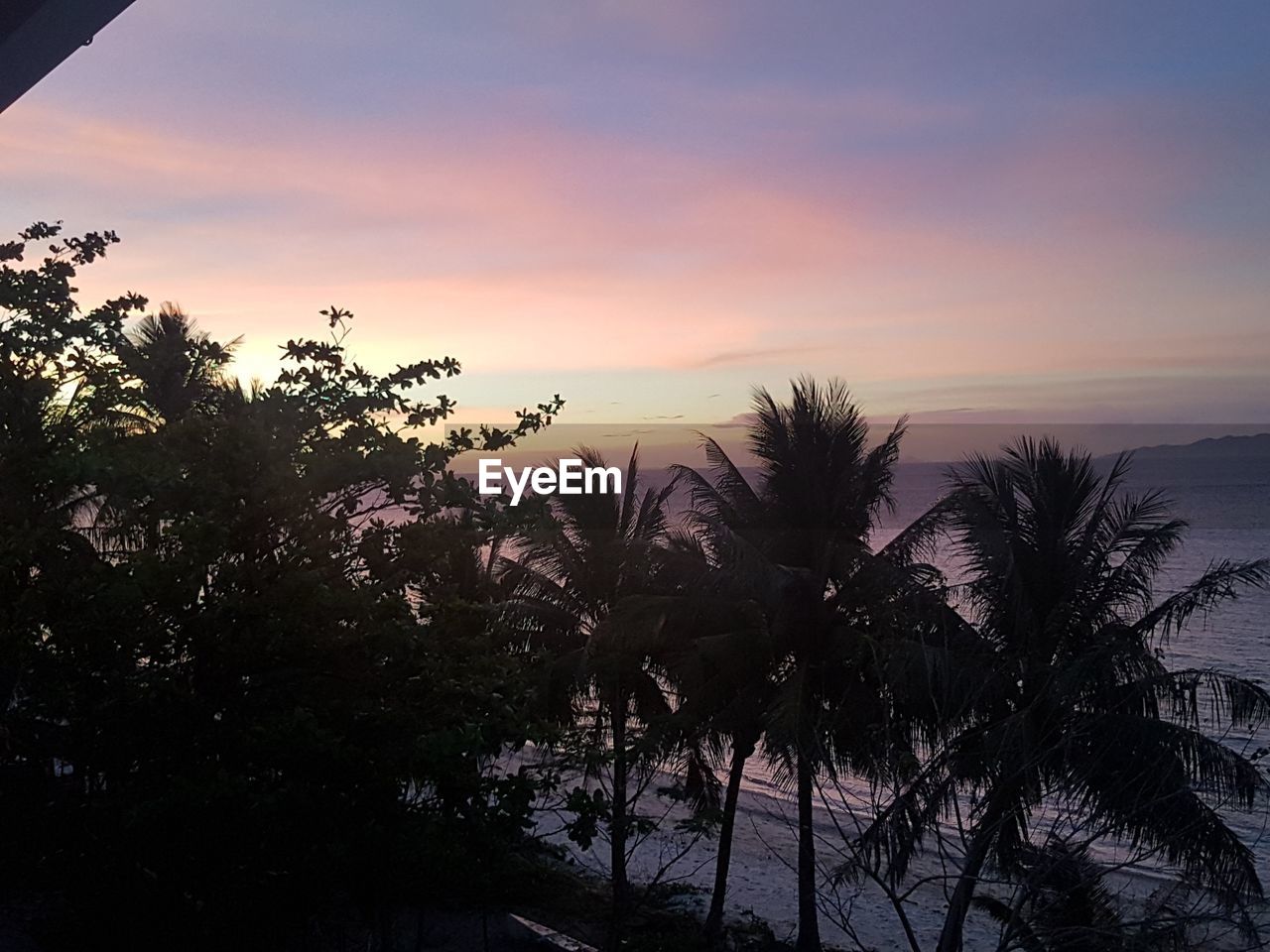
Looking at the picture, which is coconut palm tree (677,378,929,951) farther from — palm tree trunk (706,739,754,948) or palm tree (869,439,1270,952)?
palm tree (869,439,1270,952)

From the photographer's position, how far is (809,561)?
46.0 feet

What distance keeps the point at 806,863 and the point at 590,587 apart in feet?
15.7

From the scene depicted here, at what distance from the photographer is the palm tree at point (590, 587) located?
1493 centimetres

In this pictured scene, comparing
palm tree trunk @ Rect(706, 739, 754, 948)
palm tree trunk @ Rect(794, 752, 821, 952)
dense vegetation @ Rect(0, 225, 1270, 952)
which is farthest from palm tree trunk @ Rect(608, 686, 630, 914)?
palm tree trunk @ Rect(794, 752, 821, 952)

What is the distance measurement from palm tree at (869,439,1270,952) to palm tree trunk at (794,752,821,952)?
2.30m

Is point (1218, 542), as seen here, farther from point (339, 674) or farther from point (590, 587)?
point (339, 674)

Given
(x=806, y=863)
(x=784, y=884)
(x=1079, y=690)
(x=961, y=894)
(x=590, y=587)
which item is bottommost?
(x=784, y=884)

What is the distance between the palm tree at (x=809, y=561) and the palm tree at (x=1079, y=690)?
4.77ft

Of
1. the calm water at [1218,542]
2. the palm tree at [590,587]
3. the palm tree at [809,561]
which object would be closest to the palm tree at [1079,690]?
the calm water at [1218,542]

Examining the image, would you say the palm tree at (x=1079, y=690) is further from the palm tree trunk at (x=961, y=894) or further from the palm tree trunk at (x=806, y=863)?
the palm tree trunk at (x=806, y=863)

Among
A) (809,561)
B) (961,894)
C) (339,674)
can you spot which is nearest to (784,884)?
(809,561)

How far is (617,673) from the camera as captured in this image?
13.9 metres

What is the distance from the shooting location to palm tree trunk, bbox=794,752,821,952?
1340cm

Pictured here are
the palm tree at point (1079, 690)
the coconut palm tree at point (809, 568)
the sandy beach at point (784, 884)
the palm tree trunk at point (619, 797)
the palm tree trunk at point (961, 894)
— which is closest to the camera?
the palm tree trunk at point (961, 894)
